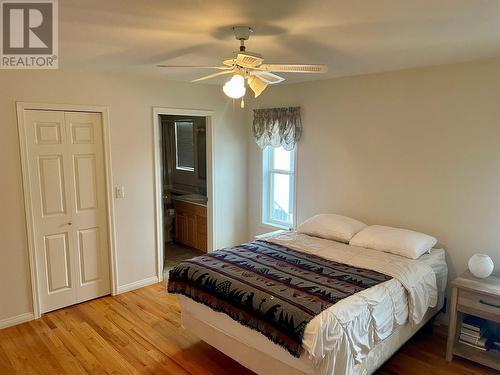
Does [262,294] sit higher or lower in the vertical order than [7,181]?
lower

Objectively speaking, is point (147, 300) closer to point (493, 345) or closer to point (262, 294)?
point (262, 294)

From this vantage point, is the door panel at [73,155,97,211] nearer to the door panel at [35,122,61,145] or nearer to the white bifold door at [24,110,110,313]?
the white bifold door at [24,110,110,313]

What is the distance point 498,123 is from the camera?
2.93m

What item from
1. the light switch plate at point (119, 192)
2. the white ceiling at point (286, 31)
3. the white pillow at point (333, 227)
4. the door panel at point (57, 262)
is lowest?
the door panel at point (57, 262)

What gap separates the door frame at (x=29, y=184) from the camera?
326 centimetres

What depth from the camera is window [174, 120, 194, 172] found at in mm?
5875

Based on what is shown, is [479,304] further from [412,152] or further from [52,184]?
[52,184]

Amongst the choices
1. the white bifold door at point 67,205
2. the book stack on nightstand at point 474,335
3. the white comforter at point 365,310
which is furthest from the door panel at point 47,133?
the book stack on nightstand at point 474,335

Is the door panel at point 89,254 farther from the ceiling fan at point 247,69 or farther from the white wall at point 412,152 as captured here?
the white wall at point 412,152

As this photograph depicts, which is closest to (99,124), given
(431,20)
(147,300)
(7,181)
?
(7,181)

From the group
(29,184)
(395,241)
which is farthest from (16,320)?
(395,241)

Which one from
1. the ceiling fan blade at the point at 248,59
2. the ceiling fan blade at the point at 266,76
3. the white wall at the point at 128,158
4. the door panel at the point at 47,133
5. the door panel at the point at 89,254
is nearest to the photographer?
the ceiling fan blade at the point at 248,59

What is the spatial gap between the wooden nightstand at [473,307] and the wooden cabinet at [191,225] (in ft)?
10.7

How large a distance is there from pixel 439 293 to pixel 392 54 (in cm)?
210
